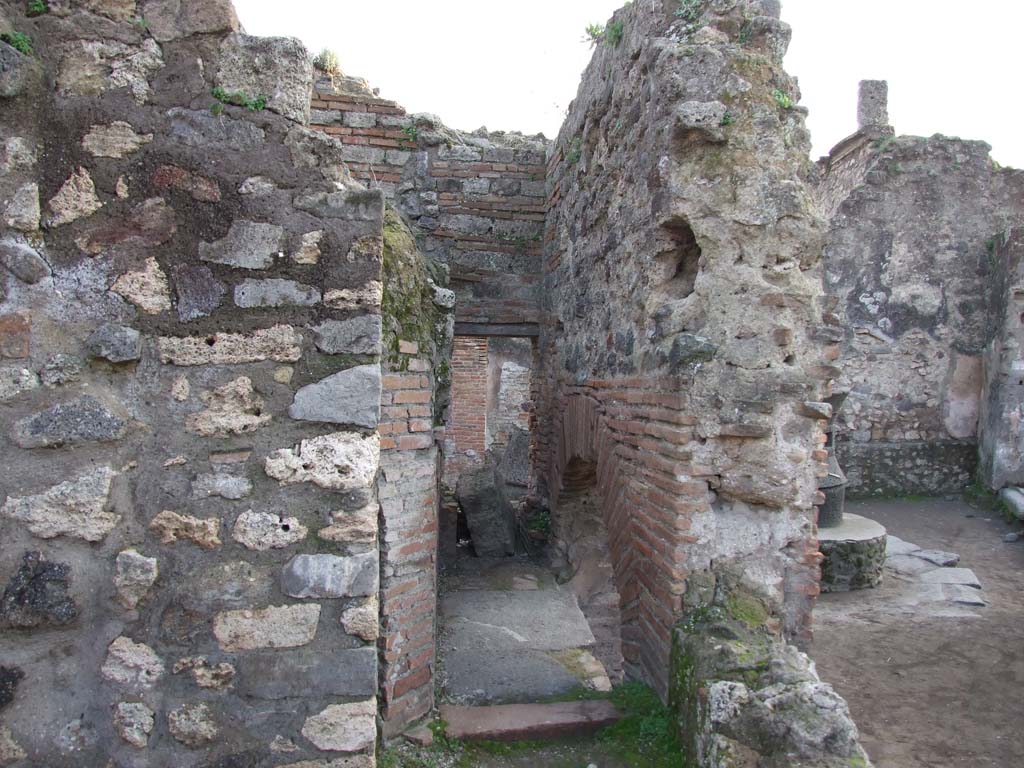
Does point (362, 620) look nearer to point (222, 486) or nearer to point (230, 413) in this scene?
point (222, 486)

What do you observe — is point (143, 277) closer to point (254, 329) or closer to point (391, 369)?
point (254, 329)

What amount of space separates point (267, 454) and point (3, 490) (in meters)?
0.66

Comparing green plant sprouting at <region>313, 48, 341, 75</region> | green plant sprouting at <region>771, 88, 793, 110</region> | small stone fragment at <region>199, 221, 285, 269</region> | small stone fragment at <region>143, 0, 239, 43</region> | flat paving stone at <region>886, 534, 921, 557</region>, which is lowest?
flat paving stone at <region>886, 534, 921, 557</region>

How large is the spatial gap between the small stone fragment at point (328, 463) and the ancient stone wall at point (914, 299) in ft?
31.8

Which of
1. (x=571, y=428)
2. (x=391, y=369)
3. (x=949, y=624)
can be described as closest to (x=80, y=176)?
(x=391, y=369)

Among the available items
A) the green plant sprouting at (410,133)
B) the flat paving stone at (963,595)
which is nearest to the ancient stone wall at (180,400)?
the green plant sprouting at (410,133)

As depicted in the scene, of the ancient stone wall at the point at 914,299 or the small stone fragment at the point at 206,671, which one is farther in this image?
the ancient stone wall at the point at 914,299

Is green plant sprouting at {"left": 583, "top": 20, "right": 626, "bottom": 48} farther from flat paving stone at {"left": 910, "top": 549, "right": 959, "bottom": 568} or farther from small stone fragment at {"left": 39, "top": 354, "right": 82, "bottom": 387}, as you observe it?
flat paving stone at {"left": 910, "top": 549, "right": 959, "bottom": 568}

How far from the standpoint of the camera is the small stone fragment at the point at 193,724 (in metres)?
1.99

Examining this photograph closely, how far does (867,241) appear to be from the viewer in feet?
34.1

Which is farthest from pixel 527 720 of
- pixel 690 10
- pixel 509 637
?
pixel 690 10

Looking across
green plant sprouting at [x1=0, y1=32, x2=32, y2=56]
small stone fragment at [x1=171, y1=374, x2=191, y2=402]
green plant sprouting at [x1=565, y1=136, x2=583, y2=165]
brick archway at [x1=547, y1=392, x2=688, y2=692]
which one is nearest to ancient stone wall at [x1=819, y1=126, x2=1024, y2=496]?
green plant sprouting at [x1=565, y1=136, x2=583, y2=165]

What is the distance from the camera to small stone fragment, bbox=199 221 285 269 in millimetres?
2018

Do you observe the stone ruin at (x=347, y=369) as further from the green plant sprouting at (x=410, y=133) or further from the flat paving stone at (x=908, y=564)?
the flat paving stone at (x=908, y=564)
